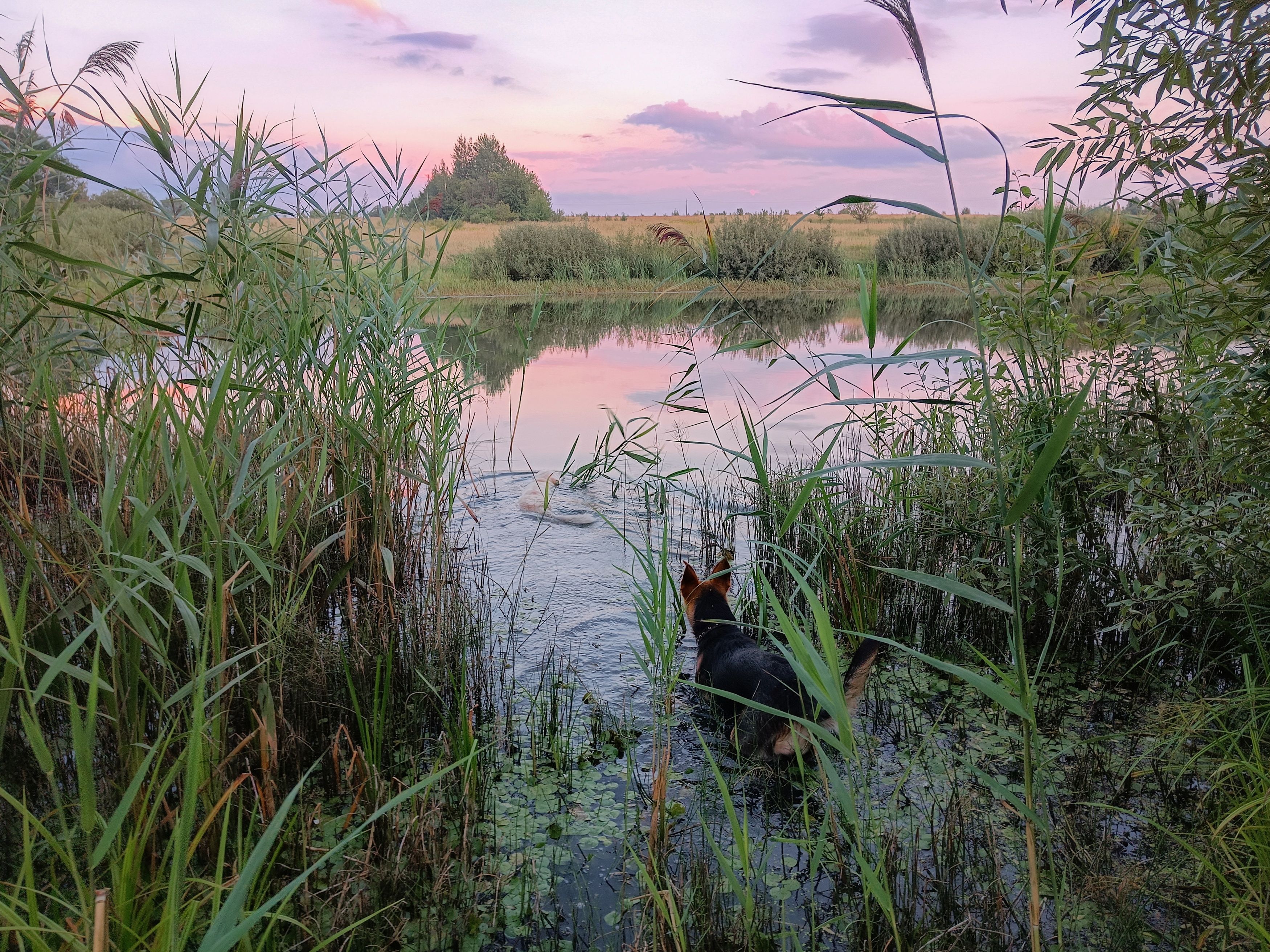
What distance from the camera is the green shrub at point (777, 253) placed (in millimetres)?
Result: 19453

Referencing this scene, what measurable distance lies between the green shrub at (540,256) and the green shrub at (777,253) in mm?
3269

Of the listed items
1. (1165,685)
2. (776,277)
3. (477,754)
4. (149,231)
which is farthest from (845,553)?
(776,277)

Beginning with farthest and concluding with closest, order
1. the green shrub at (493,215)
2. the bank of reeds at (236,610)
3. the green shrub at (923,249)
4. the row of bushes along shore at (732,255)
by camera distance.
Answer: the green shrub at (493,215), the green shrub at (923,249), the row of bushes along shore at (732,255), the bank of reeds at (236,610)

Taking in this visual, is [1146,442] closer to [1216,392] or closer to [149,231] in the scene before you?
[1216,392]

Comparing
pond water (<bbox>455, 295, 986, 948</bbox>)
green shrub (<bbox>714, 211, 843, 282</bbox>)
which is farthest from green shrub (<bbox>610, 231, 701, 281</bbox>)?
pond water (<bbox>455, 295, 986, 948</bbox>)

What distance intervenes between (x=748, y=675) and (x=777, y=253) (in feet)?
61.4

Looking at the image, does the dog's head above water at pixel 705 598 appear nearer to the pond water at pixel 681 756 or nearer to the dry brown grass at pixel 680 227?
the pond water at pixel 681 756

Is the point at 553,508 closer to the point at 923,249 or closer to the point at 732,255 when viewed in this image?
the point at 732,255

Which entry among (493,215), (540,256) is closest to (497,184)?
Answer: (493,215)

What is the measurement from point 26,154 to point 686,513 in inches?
156

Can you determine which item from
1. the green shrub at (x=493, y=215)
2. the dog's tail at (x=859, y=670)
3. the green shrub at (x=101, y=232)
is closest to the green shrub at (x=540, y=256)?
the green shrub at (x=101, y=232)

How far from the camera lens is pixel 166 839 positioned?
1875mm

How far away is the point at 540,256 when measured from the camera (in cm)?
1994

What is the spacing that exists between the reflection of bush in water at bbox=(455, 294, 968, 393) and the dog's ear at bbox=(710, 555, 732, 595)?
5.60 metres
